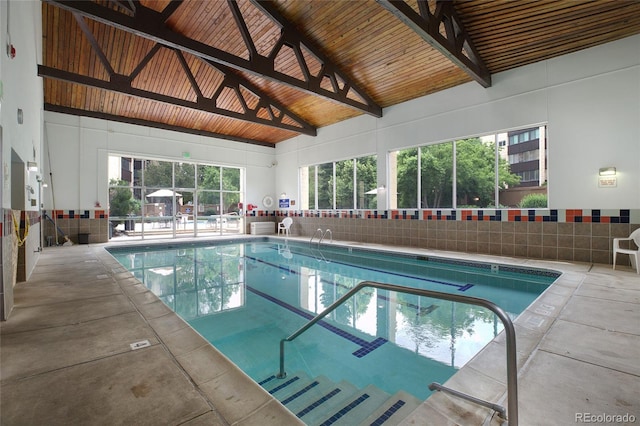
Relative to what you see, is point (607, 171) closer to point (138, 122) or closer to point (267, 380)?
point (267, 380)

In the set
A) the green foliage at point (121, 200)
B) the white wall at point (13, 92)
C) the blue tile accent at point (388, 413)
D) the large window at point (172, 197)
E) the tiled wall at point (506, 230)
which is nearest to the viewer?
the blue tile accent at point (388, 413)

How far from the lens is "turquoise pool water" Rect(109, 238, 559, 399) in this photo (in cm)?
234

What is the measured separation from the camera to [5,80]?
2.54m

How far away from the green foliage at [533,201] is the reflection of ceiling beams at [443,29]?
2.48 metres

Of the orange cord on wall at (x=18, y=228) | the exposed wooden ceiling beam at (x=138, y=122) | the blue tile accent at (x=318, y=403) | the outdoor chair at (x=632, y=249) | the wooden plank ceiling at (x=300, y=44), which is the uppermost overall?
the wooden plank ceiling at (x=300, y=44)

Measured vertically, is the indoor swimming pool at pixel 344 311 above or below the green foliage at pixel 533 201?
below

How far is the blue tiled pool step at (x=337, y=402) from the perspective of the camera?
171cm

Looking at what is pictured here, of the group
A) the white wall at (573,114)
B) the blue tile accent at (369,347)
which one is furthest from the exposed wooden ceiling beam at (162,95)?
the blue tile accent at (369,347)

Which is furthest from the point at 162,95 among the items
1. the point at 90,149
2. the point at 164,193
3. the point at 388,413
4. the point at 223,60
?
the point at 388,413

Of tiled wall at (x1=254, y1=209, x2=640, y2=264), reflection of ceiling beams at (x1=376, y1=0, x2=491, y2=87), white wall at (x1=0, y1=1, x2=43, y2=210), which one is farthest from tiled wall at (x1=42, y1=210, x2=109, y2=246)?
reflection of ceiling beams at (x1=376, y1=0, x2=491, y2=87)

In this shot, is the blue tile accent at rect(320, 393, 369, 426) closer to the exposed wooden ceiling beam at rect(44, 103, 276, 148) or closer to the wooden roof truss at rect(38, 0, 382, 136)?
the wooden roof truss at rect(38, 0, 382, 136)

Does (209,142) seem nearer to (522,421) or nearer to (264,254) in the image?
(264,254)

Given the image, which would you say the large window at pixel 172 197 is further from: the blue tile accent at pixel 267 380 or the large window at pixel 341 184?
the blue tile accent at pixel 267 380

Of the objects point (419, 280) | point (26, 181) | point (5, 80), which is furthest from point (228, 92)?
point (419, 280)
